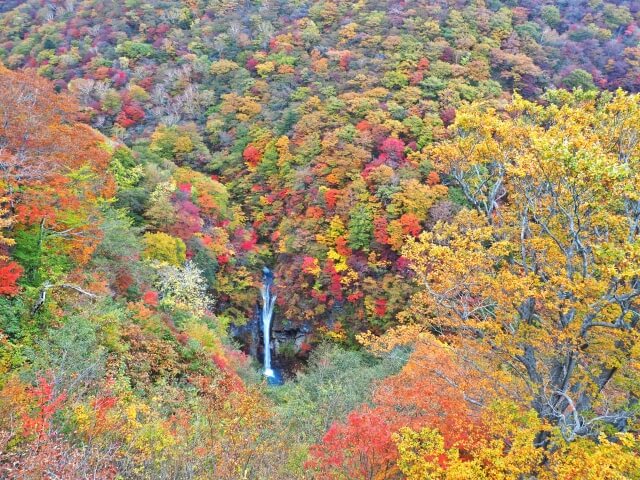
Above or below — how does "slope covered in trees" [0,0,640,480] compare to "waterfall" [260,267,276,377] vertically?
above

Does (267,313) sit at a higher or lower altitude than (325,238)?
lower

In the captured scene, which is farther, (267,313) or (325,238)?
(267,313)

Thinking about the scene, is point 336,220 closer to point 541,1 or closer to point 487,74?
point 487,74

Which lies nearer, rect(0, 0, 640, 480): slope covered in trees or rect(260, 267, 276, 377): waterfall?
rect(0, 0, 640, 480): slope covered in trees

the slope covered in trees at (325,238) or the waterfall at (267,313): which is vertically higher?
the slope covered in trees at (325,238)

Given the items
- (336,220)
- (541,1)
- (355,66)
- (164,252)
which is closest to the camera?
(164,252)

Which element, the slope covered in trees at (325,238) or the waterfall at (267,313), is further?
the waterfall at (267,313)

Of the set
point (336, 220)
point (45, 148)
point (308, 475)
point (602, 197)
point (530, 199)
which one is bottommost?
point (336, 220)

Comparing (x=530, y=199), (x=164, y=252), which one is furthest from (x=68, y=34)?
(x=530, y=199)
